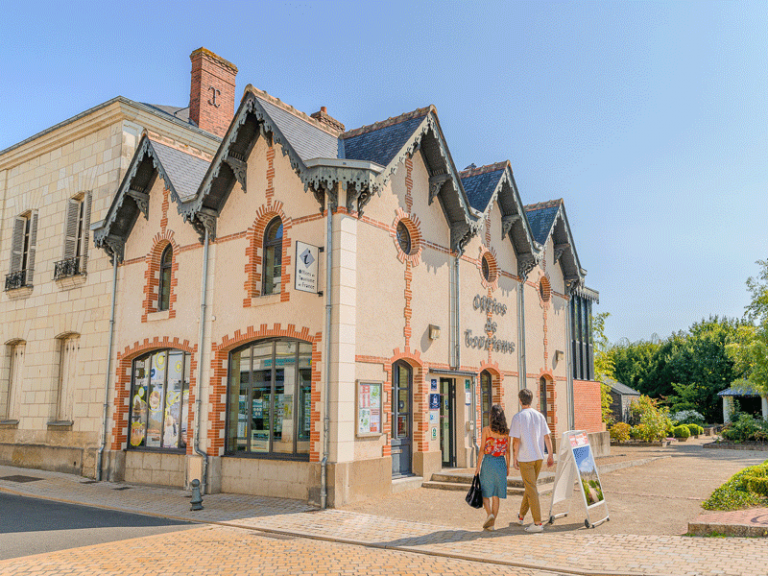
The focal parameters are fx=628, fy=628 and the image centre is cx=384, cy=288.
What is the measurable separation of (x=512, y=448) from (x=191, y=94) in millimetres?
16796

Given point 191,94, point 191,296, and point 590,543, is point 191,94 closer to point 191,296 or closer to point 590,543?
point 191,296

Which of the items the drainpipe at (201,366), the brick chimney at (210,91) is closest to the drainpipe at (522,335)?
the drainpipe at (201,366)

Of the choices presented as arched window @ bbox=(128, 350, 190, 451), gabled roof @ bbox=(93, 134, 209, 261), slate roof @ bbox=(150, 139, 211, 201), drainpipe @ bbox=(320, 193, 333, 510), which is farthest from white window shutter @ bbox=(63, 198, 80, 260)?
drainpipe @ bbox=(320, 193, 333, 510)

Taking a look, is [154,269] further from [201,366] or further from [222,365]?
[222,365]

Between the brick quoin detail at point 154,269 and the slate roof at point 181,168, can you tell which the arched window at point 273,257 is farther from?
the brick quoin detail at point 154,269

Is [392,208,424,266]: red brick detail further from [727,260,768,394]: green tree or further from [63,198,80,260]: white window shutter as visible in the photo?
[727,260,768,394]: green tree

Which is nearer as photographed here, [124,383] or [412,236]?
[412,236]

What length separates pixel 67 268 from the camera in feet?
57.2

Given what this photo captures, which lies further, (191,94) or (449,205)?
(191,94)

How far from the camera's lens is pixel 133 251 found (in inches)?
627

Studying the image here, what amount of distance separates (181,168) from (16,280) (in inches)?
304

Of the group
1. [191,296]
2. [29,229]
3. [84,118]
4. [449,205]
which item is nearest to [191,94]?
[84,118]

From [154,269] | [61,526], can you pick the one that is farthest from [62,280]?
[61,526]

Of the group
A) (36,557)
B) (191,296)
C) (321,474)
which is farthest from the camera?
(191,296)
